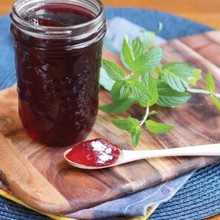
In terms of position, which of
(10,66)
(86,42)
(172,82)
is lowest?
(10,66)

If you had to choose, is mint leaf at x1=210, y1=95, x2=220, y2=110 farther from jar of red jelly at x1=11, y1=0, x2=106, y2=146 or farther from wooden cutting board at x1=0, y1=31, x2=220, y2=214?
jar of red jelly at x1=11, y1=0, x2=106, y2=146

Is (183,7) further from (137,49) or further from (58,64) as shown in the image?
(58,64)

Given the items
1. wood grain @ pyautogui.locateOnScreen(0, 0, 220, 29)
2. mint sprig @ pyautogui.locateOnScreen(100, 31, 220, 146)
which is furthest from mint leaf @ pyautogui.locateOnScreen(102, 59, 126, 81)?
wood grain @ pyautogui.locateOnScreen(0, 0, 220, 29)

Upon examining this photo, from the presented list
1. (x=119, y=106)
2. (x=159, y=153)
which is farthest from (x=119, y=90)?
(x=159, y=153)

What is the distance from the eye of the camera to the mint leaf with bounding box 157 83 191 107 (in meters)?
1.06

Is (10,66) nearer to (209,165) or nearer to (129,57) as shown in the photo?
(129,57)

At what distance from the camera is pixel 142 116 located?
1066mm

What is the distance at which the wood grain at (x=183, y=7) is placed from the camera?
61.7 inches

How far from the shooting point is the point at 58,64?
88 centimetres

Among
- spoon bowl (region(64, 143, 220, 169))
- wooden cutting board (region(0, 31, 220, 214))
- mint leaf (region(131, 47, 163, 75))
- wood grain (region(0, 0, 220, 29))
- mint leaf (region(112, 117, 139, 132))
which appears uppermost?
mint leaf (region(131, 47, 163, 75))

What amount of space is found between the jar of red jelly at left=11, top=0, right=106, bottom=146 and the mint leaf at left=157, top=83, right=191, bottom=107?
5.4 inches

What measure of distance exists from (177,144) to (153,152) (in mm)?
61

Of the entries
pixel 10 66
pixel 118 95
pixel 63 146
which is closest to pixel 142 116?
pixel 118 95

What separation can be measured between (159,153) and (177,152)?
0.03 metres
